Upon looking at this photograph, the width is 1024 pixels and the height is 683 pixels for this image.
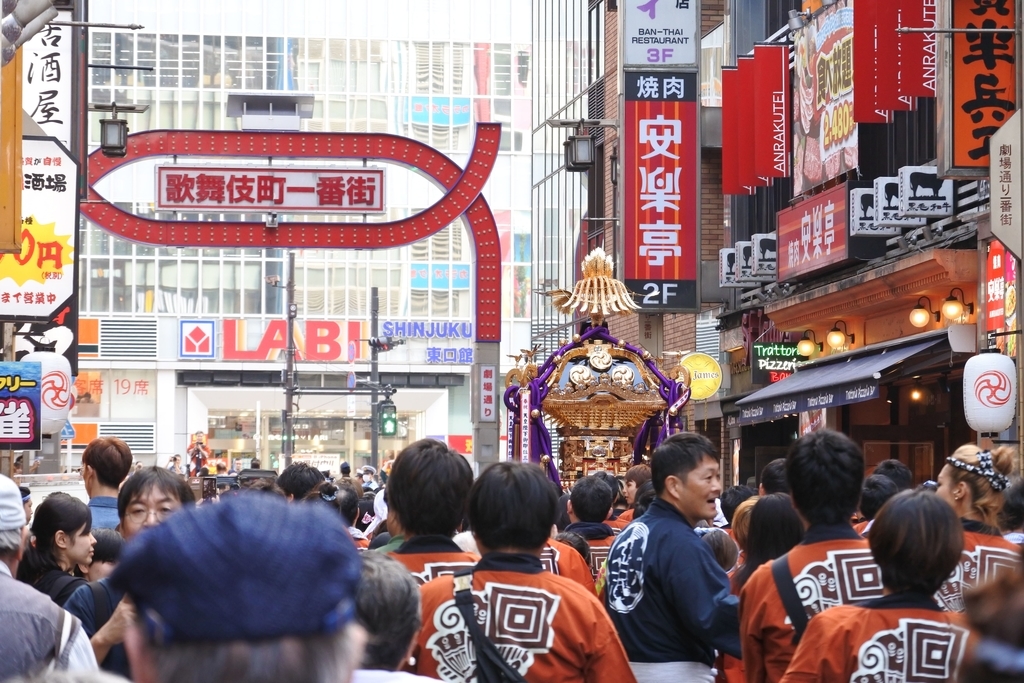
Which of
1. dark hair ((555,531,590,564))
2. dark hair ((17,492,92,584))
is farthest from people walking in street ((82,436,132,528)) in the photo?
dark hair ((555,531,590,564))

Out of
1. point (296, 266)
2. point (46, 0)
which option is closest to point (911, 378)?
point (46, 0)

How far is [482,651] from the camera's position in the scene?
181 inches

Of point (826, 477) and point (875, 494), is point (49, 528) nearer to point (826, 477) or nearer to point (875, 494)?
point (826, 477)

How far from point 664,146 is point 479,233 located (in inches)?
124

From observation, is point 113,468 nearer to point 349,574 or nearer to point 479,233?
point 349,574

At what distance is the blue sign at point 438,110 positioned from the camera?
59250 millimetres

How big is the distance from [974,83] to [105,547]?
11.5 metres

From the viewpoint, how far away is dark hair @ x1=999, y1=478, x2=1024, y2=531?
6.58 metres

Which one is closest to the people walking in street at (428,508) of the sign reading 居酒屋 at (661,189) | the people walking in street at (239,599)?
the people walking in street at (239,599)

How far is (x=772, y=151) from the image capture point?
2247 cm

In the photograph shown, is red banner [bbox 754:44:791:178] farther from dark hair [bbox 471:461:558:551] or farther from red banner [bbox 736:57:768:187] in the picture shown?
dark hair [bbox 471:461:558:551]

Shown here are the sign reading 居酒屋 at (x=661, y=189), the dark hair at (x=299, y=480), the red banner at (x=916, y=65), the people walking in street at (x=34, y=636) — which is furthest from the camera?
the sign reading 居酒屋 at (x=661, y=189)

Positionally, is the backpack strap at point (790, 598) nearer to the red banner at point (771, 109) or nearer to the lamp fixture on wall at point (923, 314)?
the lamp fixture on wall at point (923, 314)

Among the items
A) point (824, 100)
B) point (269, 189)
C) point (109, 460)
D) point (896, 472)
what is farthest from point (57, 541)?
point (269, 189)
